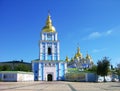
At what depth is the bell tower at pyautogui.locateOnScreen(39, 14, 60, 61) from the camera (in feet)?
243

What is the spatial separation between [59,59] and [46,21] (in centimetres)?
1261

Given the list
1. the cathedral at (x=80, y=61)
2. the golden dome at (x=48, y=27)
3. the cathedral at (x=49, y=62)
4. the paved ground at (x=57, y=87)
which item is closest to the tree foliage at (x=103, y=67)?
the cathedral at (x=49, y=62)

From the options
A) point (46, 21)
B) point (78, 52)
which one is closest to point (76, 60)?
point (78, 52)

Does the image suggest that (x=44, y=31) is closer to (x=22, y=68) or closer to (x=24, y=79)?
(x=24, y=79)

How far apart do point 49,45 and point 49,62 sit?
4791mm

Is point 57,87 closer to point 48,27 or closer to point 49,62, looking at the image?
point 49,62

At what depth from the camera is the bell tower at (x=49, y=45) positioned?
74.0 metres

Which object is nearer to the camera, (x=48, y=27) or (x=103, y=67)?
(x=103, y=67)

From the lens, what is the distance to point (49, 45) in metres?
74.9

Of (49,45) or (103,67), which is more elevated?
(49,45)

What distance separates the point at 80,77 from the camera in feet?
241

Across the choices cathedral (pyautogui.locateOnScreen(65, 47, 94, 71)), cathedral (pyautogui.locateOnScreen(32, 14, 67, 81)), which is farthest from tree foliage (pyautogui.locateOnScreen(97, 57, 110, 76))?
cathedral (pyautogui.locateOnScreen(65, 47, 94, 71))

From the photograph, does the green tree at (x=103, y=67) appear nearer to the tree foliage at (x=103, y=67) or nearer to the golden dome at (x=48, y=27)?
the tree foliage at (x=103, y=67)

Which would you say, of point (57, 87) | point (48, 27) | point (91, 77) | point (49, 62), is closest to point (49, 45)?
point (49, 62)
